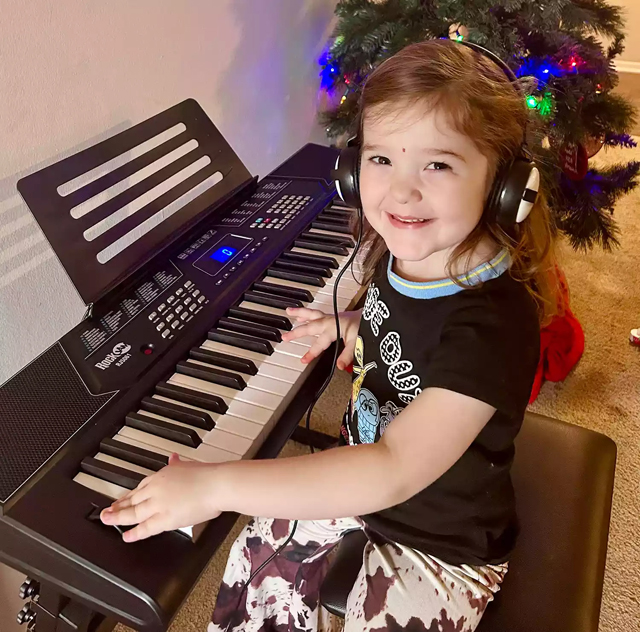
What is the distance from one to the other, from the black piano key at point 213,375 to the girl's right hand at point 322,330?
0.38 ft

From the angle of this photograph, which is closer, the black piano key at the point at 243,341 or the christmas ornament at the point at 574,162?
the black piano key at the point at 243,341

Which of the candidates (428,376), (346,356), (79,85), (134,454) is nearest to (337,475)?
(428,376)

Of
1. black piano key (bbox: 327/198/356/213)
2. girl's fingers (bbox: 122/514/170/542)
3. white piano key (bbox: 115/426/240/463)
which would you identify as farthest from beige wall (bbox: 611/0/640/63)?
girl's fingers (bbox: 122/514/170/542)

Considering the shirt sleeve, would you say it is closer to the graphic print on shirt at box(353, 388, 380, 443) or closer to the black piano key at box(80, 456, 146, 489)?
the graphic print on shirt at box(353, 388, 380, 443)

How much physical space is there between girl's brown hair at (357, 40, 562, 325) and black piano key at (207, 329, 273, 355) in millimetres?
324

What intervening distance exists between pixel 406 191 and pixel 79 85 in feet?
2.32

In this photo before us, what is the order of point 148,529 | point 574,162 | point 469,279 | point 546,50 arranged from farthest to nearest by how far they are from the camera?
1. point 574,162
2. point 546,50
3. point 469,279
4. point 148,529

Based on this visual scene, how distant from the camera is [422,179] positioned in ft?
2.34

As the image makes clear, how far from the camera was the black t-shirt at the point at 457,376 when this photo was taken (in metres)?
0.70

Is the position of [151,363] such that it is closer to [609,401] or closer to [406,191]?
[406,191]

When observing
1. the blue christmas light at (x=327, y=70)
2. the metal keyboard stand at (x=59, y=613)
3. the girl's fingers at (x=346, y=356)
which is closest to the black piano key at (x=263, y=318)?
the girl's fingers at (x=346, y=356)

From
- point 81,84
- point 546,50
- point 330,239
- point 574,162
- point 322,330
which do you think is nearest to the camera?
point 322,330

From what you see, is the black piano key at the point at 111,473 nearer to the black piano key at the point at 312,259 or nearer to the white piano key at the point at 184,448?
the white piano key at the point at 184,448

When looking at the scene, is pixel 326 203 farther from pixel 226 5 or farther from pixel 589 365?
pixel 589 365
